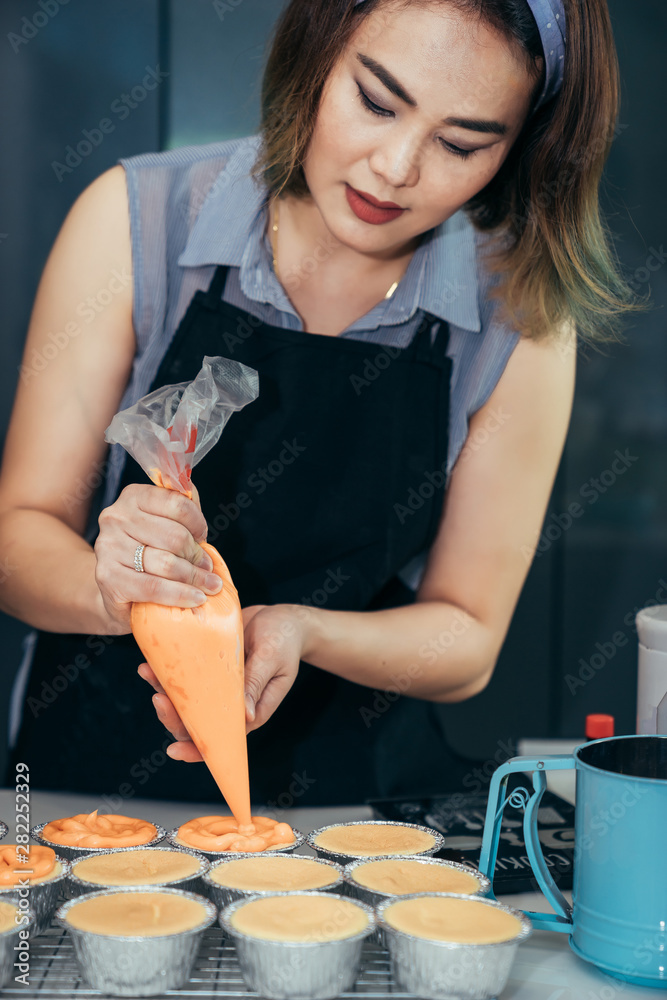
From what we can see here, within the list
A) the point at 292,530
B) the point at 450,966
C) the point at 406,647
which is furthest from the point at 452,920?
the point at 292,530

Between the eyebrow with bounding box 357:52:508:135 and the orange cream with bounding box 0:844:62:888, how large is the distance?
39.5 inches

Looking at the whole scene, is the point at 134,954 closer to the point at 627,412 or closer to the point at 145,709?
the point at 145,709

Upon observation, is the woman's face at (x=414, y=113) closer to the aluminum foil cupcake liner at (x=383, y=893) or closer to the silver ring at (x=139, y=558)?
the silver ring at (x=139, y=558)

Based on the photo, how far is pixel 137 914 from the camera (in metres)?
0.84

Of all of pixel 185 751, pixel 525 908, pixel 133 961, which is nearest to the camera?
pixel 133 961

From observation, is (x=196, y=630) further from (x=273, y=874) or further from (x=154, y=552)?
(x=273, y=874)

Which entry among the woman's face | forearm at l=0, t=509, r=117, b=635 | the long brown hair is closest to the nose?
the woman's face

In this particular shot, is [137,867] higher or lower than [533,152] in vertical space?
lower

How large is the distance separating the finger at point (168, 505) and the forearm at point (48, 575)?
0.24 m

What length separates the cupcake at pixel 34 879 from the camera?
0.86 m

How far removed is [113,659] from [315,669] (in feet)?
1.12

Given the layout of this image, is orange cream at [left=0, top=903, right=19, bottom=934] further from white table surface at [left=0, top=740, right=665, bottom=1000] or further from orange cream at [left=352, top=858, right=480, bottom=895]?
orange cream at [left=352, top=858, right=480, bottom=895]

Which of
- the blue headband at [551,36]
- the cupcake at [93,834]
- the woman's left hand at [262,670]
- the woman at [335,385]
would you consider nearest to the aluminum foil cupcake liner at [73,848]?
the cupcake at [93,834]

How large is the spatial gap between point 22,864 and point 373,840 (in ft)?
1.23
